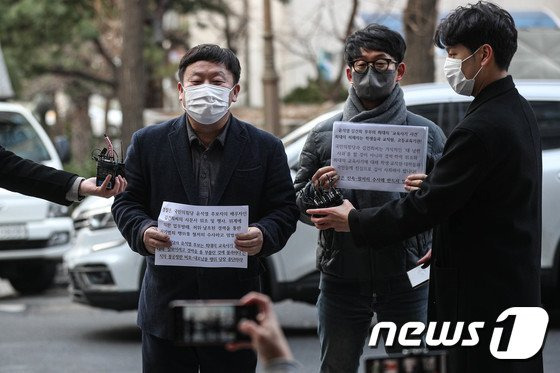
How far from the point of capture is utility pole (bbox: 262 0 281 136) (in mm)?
19406

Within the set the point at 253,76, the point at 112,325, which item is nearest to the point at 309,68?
the point at 253,76

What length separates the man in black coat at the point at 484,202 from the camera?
14.3 feet

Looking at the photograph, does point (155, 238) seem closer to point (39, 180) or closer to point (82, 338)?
point (39, 180)

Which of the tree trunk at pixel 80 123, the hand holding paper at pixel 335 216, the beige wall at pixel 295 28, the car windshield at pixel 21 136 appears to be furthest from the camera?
the tree trunk at pixel 80 123

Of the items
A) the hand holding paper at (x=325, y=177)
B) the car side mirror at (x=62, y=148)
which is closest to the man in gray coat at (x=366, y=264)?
the hand holding paper at (x=325, y=177)

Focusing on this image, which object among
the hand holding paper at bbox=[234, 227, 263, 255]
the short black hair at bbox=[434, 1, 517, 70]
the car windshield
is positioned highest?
the short black hair at bbox=[434, 1, 517, 70]

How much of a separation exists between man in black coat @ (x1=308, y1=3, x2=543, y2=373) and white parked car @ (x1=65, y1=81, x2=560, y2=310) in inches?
202

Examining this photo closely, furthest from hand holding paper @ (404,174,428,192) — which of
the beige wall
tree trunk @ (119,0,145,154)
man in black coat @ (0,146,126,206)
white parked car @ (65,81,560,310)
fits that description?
the beige wall

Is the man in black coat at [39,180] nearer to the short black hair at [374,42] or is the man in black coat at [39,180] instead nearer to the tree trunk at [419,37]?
the short black hair at [374,42]

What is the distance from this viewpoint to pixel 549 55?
1438 centimetres

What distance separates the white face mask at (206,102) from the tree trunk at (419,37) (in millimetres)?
10112

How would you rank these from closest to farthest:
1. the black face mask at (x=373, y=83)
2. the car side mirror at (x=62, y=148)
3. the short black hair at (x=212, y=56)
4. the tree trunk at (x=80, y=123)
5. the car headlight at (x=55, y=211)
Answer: the short black hair at (x=212, y=56)
the black face mask at (x=373, y=83)
the car side mirror at (x=62, y=148)
the car headlight at (x=55, y=211)
the tree trunk at (x=80, y=123)

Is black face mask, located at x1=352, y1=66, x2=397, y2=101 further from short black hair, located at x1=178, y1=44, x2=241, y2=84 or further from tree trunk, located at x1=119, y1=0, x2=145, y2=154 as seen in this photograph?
tree trunk, located at x1=119, y1=0, x2=145, y2=154

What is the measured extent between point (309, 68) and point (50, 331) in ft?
86.2
